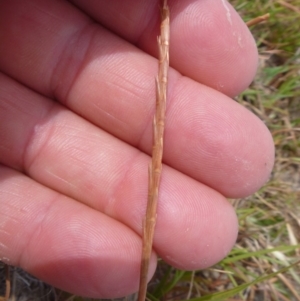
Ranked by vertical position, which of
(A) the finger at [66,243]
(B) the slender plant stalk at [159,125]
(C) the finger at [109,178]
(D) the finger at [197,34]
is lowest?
(A) the finger at [66,243]

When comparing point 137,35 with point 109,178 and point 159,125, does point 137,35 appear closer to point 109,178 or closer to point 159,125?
point 159,125

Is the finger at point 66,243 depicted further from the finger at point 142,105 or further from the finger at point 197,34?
the finger at point 197,34

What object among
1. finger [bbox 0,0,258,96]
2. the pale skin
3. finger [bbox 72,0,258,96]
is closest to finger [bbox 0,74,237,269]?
the pale skin

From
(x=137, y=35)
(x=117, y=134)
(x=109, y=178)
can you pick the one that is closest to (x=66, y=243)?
(x=109, y=178)

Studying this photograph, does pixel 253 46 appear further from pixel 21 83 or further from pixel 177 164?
pixel 21 83

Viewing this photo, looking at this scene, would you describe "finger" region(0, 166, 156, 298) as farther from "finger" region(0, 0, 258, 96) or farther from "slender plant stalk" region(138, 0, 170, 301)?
"finger" region(0, 0, 258, 96)

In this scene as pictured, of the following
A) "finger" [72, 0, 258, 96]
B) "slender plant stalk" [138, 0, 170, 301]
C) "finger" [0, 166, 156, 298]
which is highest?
"finger" [72, 0, 258, 96]

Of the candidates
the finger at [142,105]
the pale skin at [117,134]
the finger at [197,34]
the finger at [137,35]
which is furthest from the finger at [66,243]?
the finger at [197,34]

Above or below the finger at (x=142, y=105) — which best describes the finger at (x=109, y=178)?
below

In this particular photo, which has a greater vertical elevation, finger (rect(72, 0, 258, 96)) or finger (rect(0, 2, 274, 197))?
finger (rect(72, 0, 258, 96))
